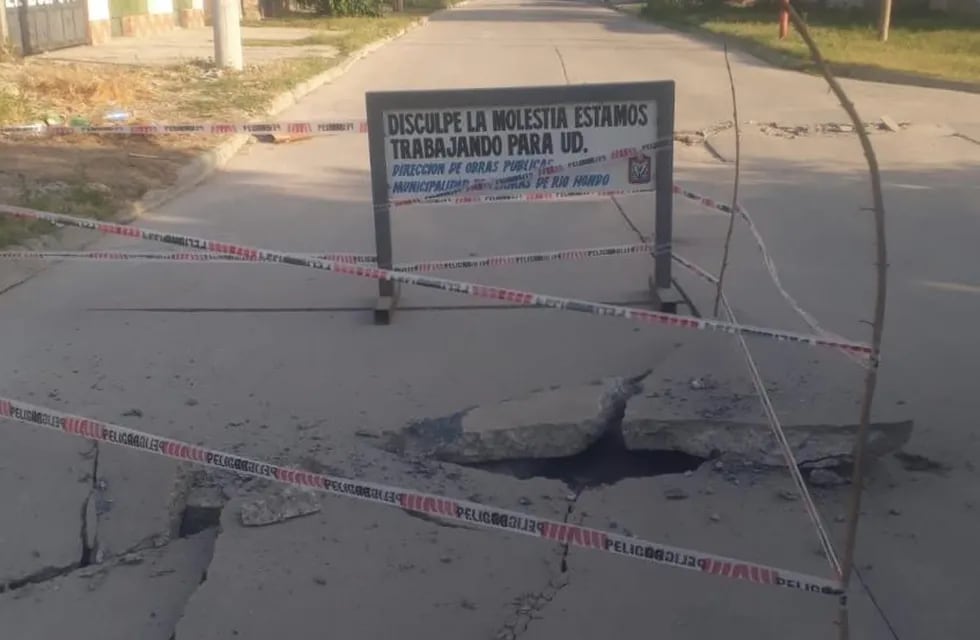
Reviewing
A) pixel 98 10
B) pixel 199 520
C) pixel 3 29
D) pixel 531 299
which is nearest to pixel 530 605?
pixel 531 299

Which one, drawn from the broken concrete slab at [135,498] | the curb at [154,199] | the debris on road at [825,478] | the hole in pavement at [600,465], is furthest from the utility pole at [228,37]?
the debris on road at [825,478]

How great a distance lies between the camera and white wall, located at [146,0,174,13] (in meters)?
33.2

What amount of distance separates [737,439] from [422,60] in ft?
72.9

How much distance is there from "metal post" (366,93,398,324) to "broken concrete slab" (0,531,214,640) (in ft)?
9.08

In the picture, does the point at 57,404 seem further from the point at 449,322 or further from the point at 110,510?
the point at 449,322

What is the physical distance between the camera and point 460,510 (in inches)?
155

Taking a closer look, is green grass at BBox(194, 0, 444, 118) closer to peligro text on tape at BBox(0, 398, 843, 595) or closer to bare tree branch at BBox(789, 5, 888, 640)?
peligro text on tape at BBox(0, 398, 843, 595)

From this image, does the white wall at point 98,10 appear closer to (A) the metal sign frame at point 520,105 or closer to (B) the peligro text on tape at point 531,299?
(A) the metal sign frame at point 520,105

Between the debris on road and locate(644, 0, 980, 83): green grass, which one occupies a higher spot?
locate(644, 0, 980, 83): green grass

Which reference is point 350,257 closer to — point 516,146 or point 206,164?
point 516,146

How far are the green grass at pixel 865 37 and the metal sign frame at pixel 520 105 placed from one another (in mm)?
13757

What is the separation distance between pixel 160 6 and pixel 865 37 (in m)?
19.1

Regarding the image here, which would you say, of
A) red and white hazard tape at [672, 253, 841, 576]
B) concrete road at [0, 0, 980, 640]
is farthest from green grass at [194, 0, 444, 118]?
red and white hazard tape at [672, 253, 841, 576]

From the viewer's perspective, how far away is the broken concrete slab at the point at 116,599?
3723 mm
